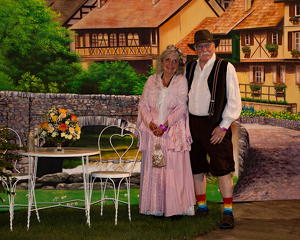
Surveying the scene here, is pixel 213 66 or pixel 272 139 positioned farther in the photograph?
pixel 272 139

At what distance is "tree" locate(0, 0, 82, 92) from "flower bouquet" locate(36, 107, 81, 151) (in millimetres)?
2078

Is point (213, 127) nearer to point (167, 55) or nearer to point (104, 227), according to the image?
point (167, 55)

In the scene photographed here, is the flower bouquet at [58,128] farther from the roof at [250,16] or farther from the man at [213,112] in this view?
the roof at [250,16]

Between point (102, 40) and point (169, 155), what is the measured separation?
263cm

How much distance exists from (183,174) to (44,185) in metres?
2.75

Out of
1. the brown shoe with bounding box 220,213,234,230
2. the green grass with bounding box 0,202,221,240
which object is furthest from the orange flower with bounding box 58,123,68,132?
the brown shoe with bounding box 220,213,234,230

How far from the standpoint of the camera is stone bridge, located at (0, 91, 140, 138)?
19.7 ft

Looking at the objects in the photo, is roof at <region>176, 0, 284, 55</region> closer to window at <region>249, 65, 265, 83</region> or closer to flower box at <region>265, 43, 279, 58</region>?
flower box at <region>265, 43, 279, 58</region>

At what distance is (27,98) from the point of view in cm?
603

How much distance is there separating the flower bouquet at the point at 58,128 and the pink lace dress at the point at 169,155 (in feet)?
2.36

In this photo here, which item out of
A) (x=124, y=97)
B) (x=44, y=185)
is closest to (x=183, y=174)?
(x=124, y=97)

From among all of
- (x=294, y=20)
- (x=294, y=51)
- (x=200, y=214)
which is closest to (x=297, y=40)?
(x=294, y=51)

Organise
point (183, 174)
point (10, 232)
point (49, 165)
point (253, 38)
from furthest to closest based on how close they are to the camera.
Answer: point (49, 165)
point (253, 38)
point (183, 174)
point (10, 232)

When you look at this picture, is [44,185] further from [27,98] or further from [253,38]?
[253,38]
